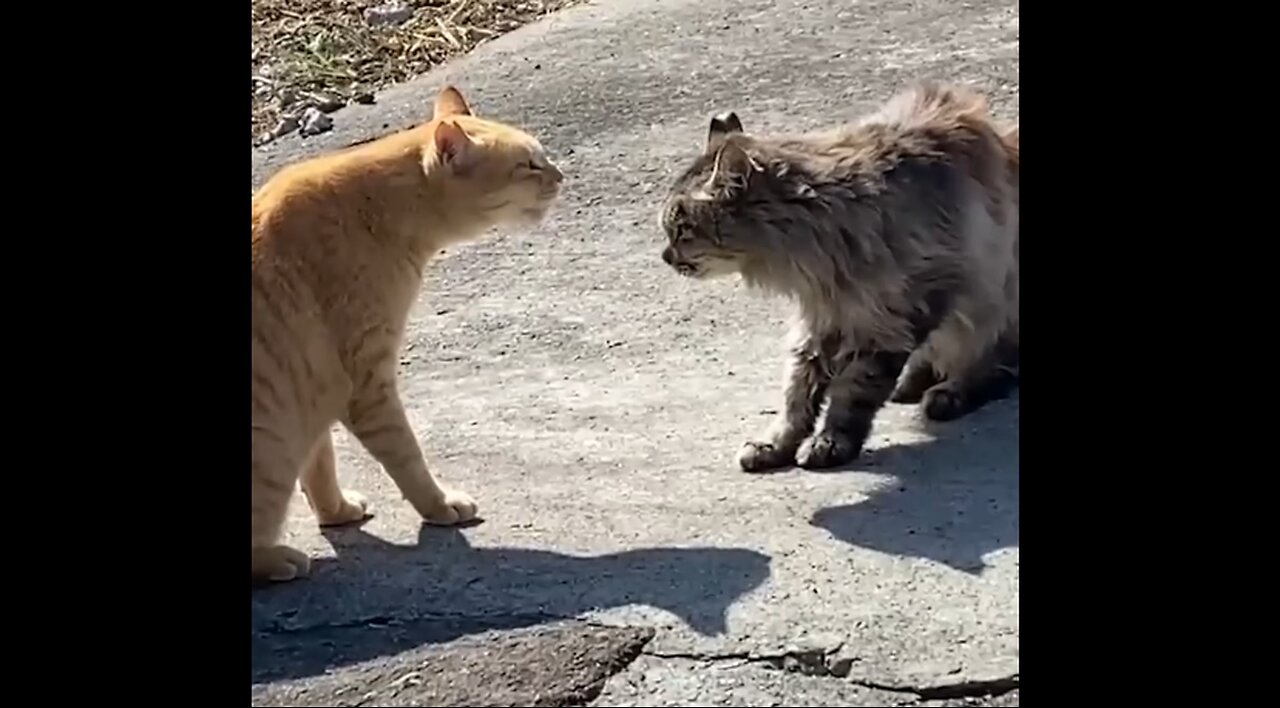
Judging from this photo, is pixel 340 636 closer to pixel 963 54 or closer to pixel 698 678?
pixel 698 678

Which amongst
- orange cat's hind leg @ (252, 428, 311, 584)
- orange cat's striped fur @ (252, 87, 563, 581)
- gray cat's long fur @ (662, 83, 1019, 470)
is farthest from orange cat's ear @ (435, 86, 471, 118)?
orange cat's hind leg @ (252, 428, 311, 584)

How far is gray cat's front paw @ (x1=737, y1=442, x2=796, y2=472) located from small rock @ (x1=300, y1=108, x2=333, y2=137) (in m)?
3.43

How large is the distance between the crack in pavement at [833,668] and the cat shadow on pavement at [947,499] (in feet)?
1.59

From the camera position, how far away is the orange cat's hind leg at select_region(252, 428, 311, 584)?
3.40 meters

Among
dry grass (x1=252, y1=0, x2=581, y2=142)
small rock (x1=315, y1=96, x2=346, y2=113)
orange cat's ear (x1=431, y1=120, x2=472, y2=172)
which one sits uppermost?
orange cat's ear (x1=431, y1=120, x2=472, y2=172)

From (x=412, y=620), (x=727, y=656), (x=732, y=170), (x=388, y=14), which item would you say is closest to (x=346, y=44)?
(x=388, y=14)

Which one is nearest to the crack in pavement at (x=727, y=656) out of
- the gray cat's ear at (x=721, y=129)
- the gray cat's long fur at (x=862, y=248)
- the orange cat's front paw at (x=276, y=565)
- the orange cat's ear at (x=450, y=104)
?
the orange cat's front paw at (x=276, y=565)

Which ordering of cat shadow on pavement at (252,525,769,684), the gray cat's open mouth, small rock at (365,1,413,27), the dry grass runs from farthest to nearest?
small rock at (365,1,413,27) < the dry grass < the gray cat's open mouth < cat shadow on pavement at (252,525,769,684)

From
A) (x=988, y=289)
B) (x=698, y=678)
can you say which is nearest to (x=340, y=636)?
(x=698, y=678)

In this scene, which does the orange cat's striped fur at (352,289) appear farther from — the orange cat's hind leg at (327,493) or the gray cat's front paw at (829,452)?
the gray cat's front paw at (829,452)

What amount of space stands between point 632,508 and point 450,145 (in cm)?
93

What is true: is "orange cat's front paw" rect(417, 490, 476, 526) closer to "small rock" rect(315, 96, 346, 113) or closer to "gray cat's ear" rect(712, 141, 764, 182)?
"gray cat's ear" rect(712, 141, 764, 182)

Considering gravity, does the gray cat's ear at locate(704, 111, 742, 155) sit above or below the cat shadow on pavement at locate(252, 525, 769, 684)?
above
